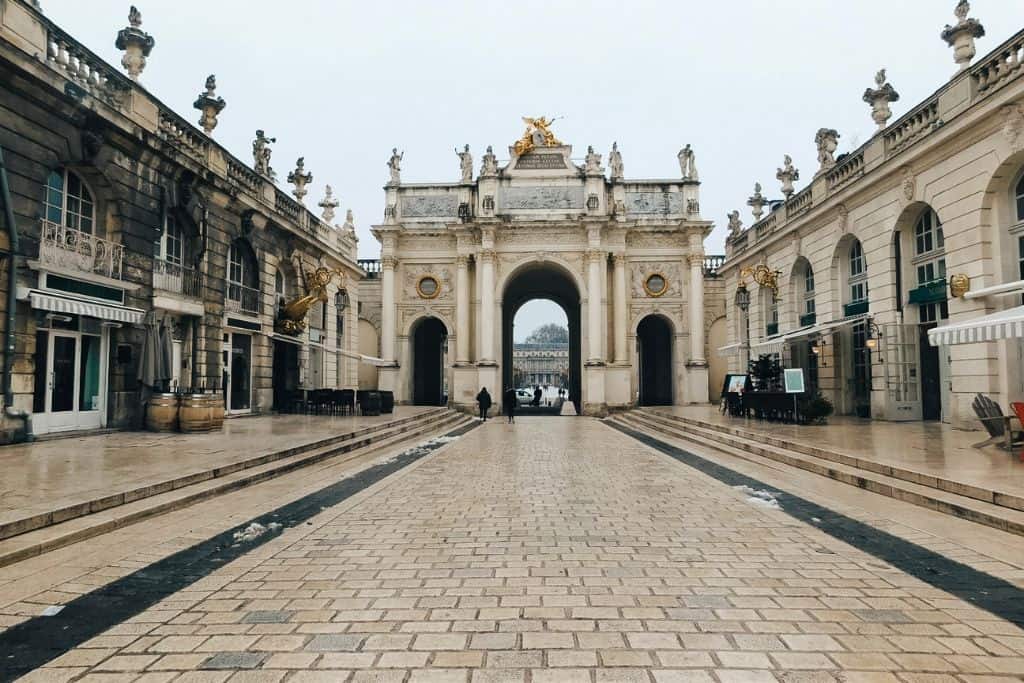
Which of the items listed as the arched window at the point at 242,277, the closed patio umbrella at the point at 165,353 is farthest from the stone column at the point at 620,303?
the closed patio umbrella at the point at 165,353

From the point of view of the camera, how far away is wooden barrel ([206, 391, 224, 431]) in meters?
13.1

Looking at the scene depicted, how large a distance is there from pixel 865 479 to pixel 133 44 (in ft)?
57.8

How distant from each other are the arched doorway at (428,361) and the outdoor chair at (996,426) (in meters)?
25.0

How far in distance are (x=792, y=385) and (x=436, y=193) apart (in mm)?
21688

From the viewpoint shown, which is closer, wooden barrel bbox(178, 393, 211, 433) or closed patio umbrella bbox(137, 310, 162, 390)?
closed patio umbrella bbox(137, 310, 162, 390)

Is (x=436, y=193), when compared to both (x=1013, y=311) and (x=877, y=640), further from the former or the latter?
(x=877, y=640)

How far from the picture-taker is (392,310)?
30.9 m

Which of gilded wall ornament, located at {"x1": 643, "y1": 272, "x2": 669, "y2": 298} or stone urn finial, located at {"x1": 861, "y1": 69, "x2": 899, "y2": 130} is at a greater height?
stone urn finial, located at {"x1": 861, "y1": 69, "x2": 899, "y2": 130}

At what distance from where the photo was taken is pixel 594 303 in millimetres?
29703

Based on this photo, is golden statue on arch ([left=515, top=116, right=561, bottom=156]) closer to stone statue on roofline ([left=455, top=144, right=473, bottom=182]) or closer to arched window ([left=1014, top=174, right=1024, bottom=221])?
stone statue on roofline ([left=455, top=144, right=473, bottom=182])

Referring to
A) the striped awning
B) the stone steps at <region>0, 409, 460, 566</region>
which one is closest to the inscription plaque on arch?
the stone steps at <region>0, 409, 460, 566</region>

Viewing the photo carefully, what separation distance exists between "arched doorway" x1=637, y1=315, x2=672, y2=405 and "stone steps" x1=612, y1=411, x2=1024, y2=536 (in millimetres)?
17634

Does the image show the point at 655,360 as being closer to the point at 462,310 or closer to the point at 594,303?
the point at 594,303

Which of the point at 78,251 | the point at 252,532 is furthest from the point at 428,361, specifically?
the point at 252,532
